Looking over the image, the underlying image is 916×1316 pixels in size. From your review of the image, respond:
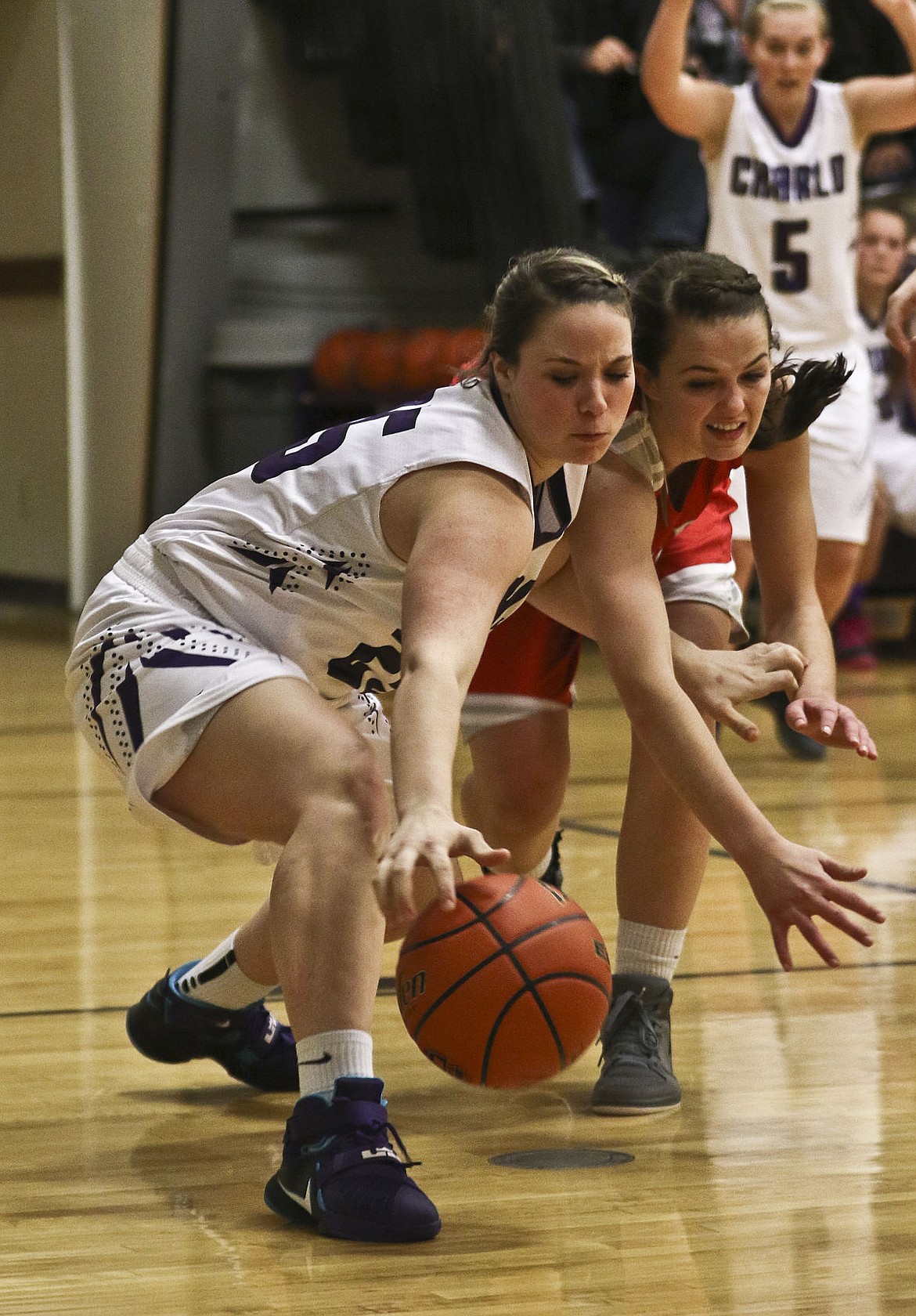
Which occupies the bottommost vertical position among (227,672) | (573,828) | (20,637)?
(20,637)

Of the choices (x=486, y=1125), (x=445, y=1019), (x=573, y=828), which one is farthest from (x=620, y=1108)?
(x=573, y=828)

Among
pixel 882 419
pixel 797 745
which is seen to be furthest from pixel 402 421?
pixel 882 419

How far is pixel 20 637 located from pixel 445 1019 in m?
6.90

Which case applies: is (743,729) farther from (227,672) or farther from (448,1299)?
(448,1299)

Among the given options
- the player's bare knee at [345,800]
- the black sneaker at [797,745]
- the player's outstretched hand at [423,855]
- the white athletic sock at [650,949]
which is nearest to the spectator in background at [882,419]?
the black sneaker at [797,745]

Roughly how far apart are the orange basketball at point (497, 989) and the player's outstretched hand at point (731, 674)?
382mm

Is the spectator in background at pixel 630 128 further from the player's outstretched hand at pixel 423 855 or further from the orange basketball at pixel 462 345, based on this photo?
the player's outstretched hand at pixel 423 855

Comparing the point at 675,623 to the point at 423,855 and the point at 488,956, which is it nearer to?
the point at 488,956

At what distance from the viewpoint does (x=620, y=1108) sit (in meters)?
2.37

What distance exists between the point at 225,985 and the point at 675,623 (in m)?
0.79

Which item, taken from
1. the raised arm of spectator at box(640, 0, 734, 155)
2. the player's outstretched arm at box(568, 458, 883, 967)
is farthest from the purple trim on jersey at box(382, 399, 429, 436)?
the raised arm of spectator at box(640, 0, 734, 155)

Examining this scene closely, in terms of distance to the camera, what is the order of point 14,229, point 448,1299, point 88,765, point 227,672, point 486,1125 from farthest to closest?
1. point 14,229
2. point 88,765
3. point 486,1125
4. point 227,672
5. point 448,1299

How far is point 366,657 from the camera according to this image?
218 centimetres

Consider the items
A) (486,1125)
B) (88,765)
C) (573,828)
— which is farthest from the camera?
(88,765)
